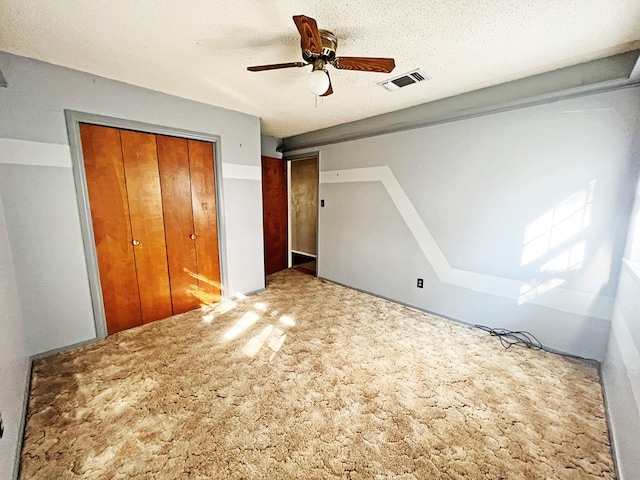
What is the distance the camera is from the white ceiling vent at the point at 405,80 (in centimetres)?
222

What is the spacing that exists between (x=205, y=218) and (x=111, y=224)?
3.06ft

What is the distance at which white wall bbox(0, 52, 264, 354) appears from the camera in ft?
6.63

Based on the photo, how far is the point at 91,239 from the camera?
240 centimetres

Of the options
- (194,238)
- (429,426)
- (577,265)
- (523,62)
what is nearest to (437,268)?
(577,265)

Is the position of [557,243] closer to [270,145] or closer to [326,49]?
[326,49]

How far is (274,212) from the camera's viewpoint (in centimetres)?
461

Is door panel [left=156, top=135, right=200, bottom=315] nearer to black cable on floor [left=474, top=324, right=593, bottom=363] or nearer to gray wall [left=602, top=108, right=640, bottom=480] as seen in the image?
black cable on floor [left=474, top=324, right=593, bottom=363]

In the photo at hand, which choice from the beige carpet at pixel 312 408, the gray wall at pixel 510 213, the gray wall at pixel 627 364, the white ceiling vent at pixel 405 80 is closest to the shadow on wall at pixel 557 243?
the gray wall at pixel 510 213

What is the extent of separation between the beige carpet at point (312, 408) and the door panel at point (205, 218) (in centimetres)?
70

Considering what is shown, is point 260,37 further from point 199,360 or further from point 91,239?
point 199,360

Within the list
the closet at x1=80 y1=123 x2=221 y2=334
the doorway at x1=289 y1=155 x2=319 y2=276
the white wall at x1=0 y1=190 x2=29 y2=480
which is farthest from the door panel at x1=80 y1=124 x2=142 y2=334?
the doorway at x1=289 y1=155 x2=319 y2=276

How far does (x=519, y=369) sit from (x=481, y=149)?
6.88 feet

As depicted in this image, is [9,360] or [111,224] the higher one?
[111,224]

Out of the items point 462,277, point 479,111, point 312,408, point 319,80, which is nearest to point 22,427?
point 312,408
